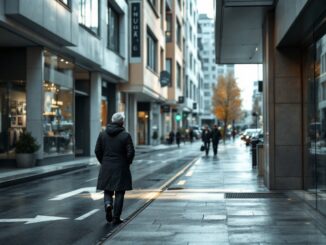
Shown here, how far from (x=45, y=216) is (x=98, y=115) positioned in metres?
22.6

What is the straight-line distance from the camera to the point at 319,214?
9.94 meters

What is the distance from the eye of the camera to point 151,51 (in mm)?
48812

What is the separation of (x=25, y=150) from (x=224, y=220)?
14.5 m

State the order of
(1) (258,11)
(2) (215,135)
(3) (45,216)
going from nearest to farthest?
(3) (45,216)
(1) (258,11)
(2) (215,135)

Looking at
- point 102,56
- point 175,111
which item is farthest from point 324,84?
point 175,111

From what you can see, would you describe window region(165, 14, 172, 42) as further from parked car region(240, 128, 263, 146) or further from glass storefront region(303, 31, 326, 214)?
glass storefront region(303, 31, 326, 214)

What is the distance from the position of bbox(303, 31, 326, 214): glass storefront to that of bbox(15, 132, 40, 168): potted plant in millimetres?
12686

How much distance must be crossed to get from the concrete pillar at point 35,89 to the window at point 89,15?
4859 millimetres

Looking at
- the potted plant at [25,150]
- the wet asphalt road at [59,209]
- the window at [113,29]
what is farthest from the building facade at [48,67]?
the wet asphalt road at [59,209]

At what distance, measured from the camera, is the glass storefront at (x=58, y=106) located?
2483 centimetres

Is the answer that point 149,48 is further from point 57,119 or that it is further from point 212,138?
point 57,119

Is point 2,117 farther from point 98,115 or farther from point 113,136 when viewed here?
point 113,136

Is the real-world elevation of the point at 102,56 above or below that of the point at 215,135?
above

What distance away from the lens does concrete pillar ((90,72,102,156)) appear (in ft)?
108
